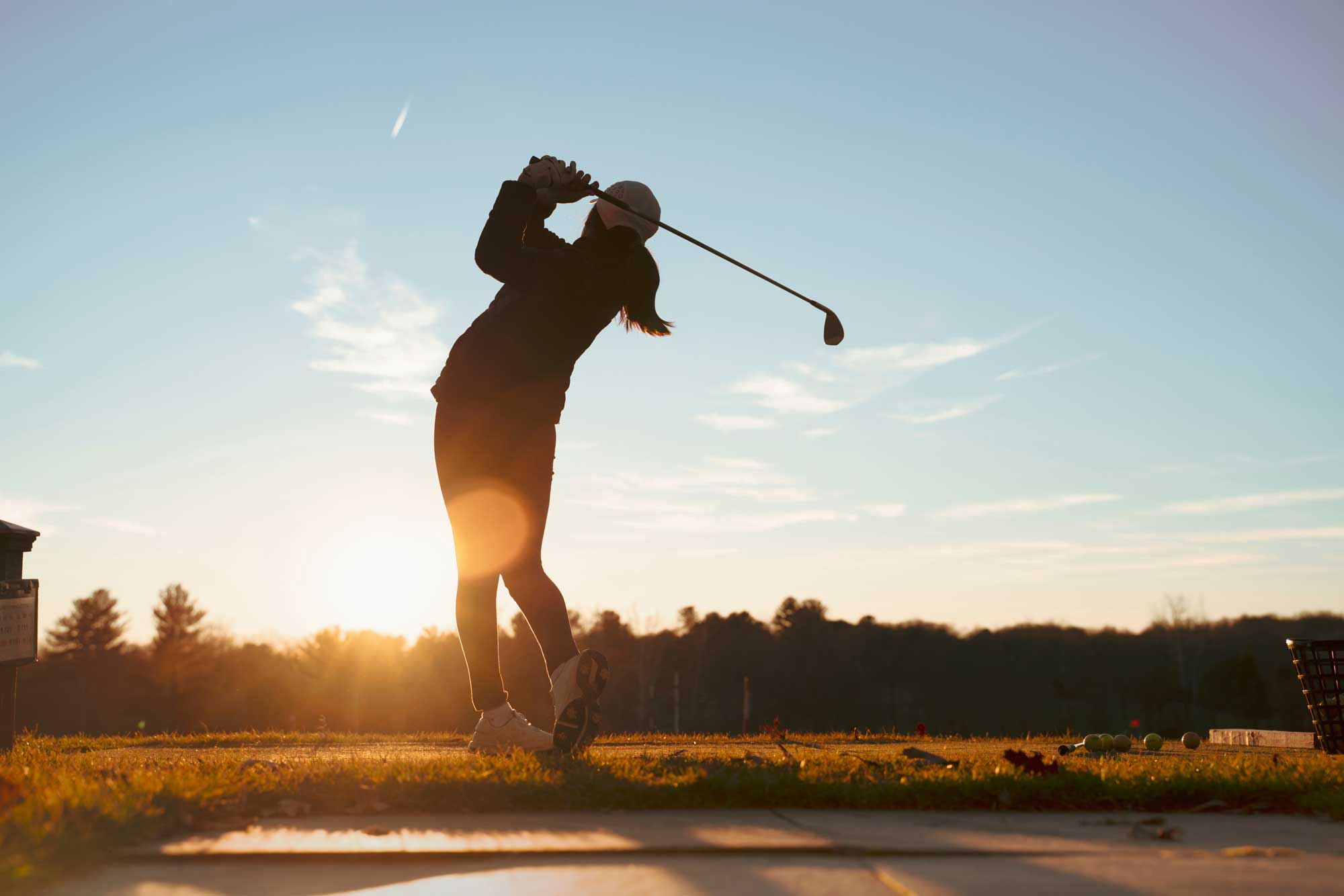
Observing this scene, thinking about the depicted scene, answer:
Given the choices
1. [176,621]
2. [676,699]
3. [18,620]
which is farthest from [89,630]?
[18,620]

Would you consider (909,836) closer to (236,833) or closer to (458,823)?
(458,823)

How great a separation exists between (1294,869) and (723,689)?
74.1 meters

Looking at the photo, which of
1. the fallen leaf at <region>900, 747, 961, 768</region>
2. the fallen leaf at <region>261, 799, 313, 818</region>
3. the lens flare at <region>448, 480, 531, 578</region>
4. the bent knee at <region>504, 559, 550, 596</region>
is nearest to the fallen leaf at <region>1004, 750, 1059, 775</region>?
the fallen leaf at <region>900, 747, 961, 768</region>

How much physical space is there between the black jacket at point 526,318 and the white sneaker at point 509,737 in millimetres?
1255

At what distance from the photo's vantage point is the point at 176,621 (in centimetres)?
8206

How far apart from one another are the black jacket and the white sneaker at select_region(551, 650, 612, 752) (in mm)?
1053

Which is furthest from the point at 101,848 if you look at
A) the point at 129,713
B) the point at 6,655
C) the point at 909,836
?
the point at 129,713

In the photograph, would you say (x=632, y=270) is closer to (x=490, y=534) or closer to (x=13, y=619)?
(x=490, y=534)

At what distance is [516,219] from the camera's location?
14.4ft

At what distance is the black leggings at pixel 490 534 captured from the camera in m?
4.32

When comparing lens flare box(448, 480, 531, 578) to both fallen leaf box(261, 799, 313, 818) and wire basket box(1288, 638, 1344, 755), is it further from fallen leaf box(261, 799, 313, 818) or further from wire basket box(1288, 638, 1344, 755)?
wire basket box(1288, 638, 1344, 755)

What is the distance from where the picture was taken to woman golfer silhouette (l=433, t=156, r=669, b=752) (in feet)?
14.2

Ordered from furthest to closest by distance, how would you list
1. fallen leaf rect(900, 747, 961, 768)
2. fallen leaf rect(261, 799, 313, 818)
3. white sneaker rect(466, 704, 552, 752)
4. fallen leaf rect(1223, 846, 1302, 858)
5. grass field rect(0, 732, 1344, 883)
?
white sneaker rect(466, 704, 552, 752) < fallen leaf rect(900, 747, 961, 768) < fallen leaf rect(261, 799, 313, 818) < grass field rect(0, 732, 1344, 883) < fallen leaf rect(1223, 846, 1302, 858)

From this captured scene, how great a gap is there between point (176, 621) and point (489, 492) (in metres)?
87.6
